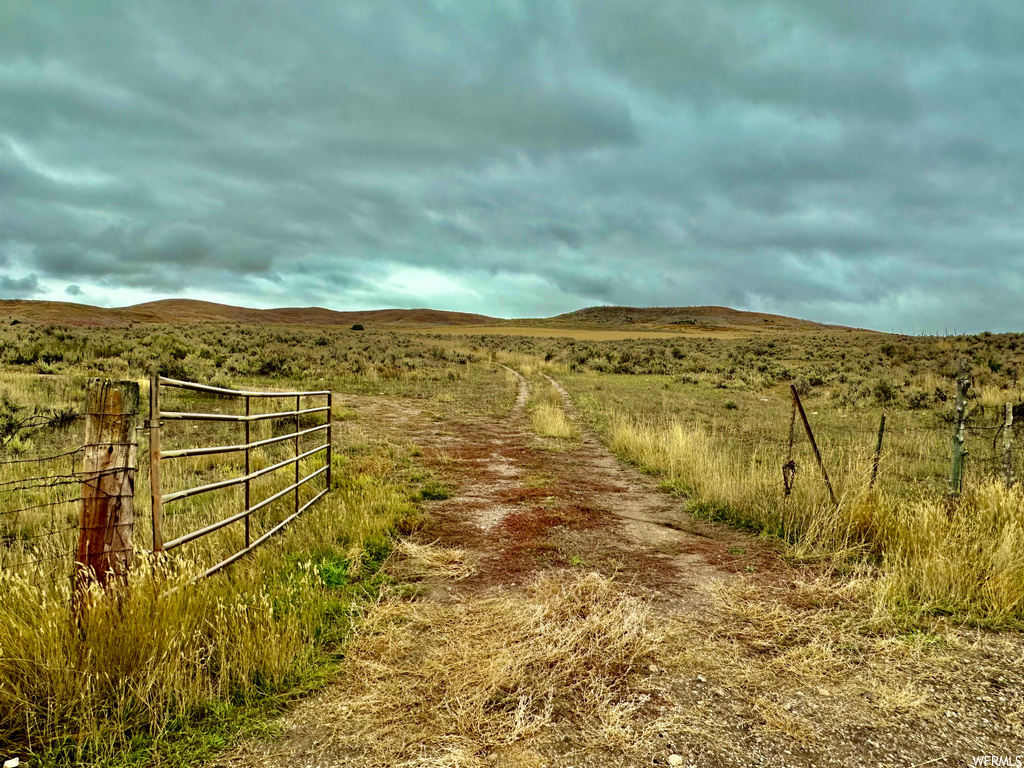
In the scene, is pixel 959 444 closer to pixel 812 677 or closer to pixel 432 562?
pixel 812 677

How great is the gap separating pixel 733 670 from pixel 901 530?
329 centimetres

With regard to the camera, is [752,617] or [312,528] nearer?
[752,617]

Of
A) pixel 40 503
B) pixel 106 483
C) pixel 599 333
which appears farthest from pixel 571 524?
pixel 599 333

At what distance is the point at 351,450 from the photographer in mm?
11508

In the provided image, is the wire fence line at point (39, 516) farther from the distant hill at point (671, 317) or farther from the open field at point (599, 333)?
the distant hill at point (671, 317)

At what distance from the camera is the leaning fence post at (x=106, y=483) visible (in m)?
3.67

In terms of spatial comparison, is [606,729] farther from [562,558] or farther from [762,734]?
[562,558]

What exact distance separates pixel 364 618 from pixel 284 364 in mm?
23606

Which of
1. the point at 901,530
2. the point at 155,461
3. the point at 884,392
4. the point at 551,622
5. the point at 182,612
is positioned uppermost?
the point at 884,392

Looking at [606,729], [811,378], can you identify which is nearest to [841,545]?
[606,729]

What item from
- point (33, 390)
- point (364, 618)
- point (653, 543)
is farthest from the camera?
point (33, 390)

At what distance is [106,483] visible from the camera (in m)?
3.70

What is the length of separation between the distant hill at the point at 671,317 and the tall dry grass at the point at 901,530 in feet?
A: 394

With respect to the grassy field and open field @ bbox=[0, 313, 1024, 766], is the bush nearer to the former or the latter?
open field @ bbox=[0, 313, 1024, 766]
